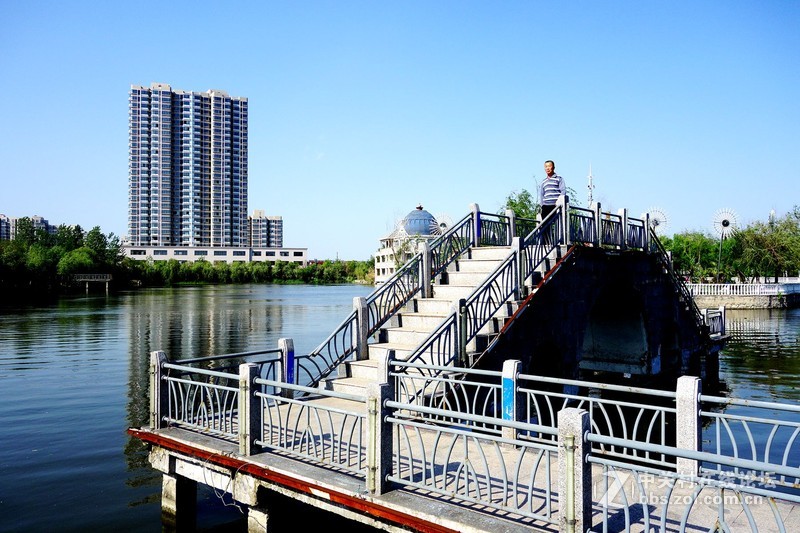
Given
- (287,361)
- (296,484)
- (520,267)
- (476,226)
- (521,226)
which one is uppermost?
(521,226)

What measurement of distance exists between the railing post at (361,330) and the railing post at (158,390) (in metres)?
4.59

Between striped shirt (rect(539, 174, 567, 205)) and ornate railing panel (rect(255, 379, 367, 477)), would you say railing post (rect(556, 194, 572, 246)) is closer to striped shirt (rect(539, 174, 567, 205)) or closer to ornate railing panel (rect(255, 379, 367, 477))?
striped shirt (rect(539, 174, 567, 205))

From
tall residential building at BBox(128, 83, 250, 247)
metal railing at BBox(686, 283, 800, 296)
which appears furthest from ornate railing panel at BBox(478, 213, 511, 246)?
tall residential building at BBox(128, 83, 250, 247)

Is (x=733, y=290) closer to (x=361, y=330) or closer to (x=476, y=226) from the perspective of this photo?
(x=476, y=226)

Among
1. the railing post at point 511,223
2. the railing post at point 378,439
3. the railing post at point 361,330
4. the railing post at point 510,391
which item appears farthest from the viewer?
the railing post at point 511,223

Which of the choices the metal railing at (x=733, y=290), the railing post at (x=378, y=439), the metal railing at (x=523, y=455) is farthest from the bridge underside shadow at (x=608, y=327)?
the metal railing at (x=733, y=290)

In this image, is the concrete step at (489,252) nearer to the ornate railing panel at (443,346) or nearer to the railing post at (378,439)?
the ornate railing panel at (443,346)

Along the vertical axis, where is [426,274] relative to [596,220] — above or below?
below

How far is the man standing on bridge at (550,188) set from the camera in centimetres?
1647

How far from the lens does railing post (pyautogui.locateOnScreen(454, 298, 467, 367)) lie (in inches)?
476

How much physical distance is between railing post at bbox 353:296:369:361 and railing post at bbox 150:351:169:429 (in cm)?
459

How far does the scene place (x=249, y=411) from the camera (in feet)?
27.2

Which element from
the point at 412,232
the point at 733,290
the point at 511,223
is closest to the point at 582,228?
the point at 511,223

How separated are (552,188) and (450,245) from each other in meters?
3.32
